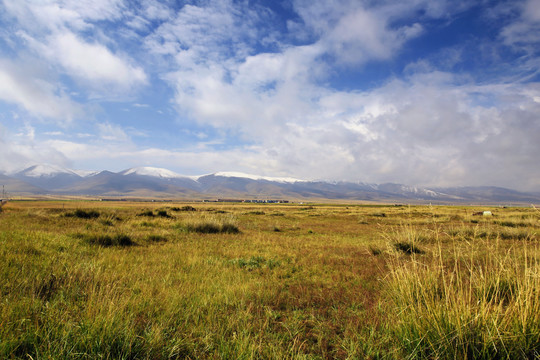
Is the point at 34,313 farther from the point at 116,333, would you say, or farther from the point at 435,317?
the point at 435,317

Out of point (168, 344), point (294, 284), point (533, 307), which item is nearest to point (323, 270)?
point (294, 284)

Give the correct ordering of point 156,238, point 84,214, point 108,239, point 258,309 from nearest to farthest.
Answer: point 258,309 → point 108,239 → point 156,238 → point 84,214

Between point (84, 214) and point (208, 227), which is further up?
point (84, 214)

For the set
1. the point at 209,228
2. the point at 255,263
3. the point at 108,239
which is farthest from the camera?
the point at 209,228

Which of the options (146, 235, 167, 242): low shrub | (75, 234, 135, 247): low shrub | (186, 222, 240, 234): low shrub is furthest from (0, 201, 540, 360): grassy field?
(186, 222, 240, 234): low shrub

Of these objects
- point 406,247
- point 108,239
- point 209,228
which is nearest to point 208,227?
point 209,228

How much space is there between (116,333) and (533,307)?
5.02 meters

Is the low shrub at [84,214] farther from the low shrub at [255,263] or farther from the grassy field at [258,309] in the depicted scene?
the low shrub at [255,263]

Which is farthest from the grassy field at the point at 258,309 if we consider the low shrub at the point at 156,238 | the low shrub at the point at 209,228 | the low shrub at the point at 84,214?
the low shrub at the point at 84,214

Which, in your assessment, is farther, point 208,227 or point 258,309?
point 208,227

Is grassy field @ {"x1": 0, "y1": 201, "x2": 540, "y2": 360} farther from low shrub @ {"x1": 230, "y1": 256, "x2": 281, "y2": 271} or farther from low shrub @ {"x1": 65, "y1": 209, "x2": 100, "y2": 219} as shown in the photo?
low shrub @ {"x1": 65, "y1": 209, "x2": 100, "y2": 219}

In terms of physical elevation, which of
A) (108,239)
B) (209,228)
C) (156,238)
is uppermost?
(108,239)

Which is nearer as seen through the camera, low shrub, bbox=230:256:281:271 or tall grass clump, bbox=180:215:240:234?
low shrub, bbox=230:256:281:271

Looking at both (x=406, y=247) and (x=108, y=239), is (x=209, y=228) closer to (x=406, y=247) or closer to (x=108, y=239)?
(x=108, y=239)
